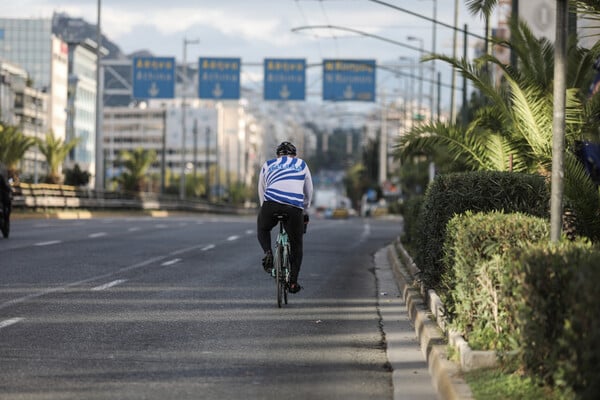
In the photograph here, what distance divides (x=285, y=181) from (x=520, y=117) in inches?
241

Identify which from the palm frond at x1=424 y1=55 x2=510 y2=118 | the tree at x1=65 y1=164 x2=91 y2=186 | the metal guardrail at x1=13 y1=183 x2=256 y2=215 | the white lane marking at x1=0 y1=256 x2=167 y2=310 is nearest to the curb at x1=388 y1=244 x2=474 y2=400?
the white lane marking at x1=0 y1=256 x2=167 y2=310

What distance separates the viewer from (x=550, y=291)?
7.41 metres

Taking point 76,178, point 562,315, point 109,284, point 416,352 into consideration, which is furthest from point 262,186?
point 76,178

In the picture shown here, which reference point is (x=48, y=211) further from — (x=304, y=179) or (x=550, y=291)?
(x=550, y=291)

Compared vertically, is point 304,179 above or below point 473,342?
above

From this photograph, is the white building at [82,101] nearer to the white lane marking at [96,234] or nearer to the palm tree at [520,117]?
the white lane marking at [96,234]

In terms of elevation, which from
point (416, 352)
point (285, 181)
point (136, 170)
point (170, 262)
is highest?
point (285, 181)

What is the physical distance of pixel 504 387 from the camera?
25.2ft

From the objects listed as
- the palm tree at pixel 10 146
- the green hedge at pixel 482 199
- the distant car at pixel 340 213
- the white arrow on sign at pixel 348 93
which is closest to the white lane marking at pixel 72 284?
the green hedge at pixel 482 199

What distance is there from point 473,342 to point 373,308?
5830 mm

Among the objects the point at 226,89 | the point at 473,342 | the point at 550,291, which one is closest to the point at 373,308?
the point at 473,342

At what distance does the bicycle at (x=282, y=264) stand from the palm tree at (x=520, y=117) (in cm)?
538

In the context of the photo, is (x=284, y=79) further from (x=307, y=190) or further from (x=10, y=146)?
(x=307, y=190)

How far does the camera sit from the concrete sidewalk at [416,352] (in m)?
8.39
